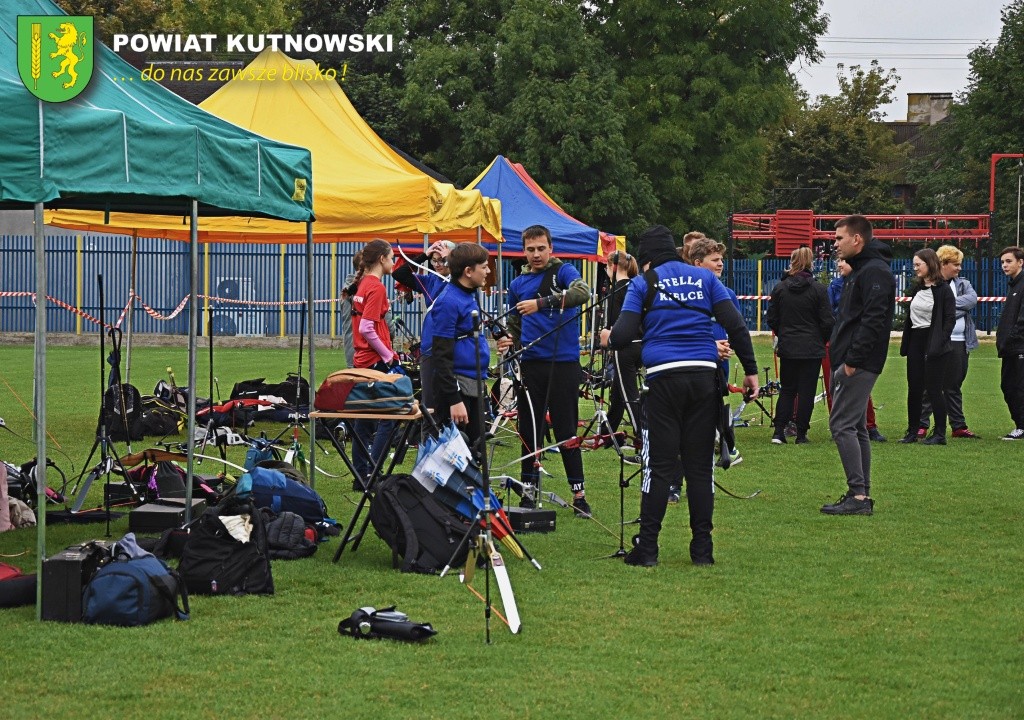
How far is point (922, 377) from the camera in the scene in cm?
1474

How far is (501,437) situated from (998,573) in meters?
6.88

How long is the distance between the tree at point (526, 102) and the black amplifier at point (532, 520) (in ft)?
105

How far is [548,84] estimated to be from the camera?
1612 inches

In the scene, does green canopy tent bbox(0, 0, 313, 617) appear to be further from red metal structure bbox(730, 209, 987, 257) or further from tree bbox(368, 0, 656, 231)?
tree bbox(368, 0, 656, 231)

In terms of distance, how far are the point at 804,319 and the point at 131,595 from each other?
9185mm

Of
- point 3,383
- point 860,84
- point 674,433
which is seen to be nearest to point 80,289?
point 3,383

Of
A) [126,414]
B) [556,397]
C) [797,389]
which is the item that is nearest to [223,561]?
[556,397]

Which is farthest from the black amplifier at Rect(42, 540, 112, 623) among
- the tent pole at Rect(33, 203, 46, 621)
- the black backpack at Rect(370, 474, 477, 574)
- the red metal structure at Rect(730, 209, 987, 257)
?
the red metal structure at Rect(730, 209, 987, 257)

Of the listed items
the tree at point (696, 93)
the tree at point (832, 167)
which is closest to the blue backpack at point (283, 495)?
the tree at point (696, 93)

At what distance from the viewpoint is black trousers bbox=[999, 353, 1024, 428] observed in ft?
48.4

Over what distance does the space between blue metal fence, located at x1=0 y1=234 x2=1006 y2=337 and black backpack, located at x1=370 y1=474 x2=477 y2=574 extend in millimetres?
26354

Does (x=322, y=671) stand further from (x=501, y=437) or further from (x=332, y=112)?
(x=332, y=112)

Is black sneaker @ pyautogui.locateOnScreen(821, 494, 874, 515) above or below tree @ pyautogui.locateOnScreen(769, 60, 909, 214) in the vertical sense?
below

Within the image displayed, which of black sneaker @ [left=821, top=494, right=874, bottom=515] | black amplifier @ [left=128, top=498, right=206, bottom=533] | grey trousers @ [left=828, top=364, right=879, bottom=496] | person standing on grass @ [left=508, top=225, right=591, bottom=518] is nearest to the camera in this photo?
black amplifier @ [left=128, top=498, right=206, bottom=533]
